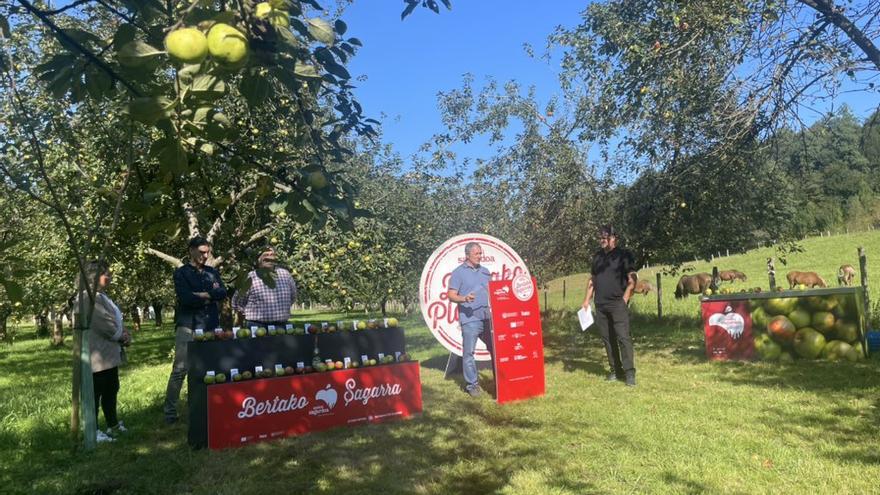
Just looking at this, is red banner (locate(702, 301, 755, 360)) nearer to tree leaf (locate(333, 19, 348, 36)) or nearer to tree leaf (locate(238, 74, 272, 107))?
tree leaf (locate(333, 19, 348, 36))

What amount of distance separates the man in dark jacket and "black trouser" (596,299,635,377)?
4706mm

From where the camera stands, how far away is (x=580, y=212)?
43.1 feet

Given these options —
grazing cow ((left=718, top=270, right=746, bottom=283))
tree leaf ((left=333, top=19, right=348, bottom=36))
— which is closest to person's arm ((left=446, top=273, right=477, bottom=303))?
tree leaf ((left=333, top=19, right=348, bottom=36))

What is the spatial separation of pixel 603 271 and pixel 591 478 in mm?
3826

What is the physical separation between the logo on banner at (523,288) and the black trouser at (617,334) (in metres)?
1.14

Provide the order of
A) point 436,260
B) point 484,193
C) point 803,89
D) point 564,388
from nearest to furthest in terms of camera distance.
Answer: point 564,388
point 803,89
point 436,260
point 484,193

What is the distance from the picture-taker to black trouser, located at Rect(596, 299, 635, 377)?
7.32m

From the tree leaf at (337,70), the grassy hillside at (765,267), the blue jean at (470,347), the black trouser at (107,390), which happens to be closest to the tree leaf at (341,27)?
the tree leaf at (337,70)

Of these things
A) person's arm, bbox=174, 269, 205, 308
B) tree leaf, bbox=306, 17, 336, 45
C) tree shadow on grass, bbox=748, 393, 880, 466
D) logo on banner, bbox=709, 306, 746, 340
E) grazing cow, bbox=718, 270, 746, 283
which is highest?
A: tree leaf, bbox=306, 17, 336, 45

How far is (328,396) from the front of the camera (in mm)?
5777

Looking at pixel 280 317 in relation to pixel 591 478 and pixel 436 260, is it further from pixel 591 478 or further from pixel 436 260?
pixel 591 478

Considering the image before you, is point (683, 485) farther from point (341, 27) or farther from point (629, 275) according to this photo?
point (629, 275)

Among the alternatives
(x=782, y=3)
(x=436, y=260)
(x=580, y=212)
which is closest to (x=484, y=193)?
(x=580, y=212)

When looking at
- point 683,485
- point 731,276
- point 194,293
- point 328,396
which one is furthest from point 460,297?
point 731,276
